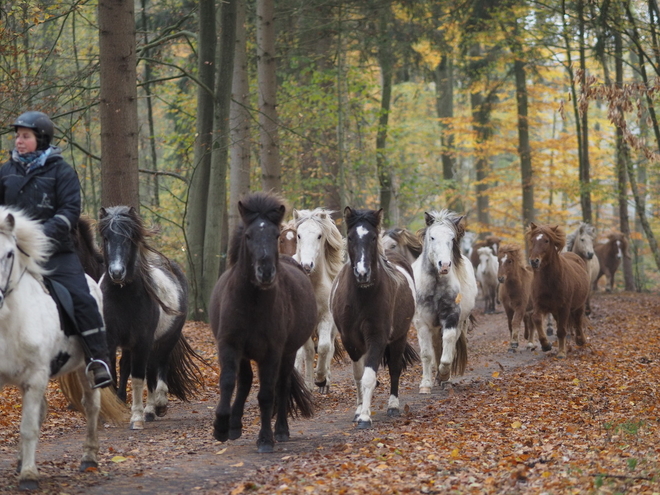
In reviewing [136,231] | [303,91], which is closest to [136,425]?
[136,231]

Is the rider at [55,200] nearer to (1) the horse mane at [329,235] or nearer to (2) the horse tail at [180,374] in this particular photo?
(2) the horse tail at [180,374]

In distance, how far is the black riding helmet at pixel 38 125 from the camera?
6.53 meters

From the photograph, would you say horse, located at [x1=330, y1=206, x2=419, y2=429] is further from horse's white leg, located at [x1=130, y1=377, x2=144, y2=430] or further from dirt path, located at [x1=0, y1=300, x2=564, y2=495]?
horse's white leg, located at [x1=130, y1=377, x2=144, y2=430]

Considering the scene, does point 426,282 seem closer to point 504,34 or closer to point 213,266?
point 213,266

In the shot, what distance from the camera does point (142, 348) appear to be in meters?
9.41

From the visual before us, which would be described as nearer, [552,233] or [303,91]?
[552,233]

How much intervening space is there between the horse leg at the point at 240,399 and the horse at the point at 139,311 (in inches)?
68.0

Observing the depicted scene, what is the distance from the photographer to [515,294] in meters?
17.0

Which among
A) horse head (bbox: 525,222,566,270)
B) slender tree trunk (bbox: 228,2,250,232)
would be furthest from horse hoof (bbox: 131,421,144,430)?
slender tree trunk (bbox: 228,2,250,232)

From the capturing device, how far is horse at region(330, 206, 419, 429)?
9109mm

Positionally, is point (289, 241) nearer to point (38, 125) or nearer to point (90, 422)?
point (90, 422)

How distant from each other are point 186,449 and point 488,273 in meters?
19.2

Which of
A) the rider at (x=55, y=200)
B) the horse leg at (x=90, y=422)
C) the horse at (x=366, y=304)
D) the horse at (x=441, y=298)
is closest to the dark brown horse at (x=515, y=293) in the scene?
the horse at (x=441, y=298)

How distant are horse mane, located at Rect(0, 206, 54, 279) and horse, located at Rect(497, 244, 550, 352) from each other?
11.9 m
